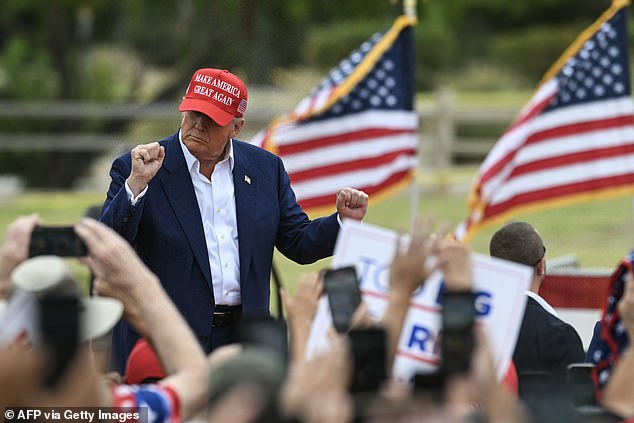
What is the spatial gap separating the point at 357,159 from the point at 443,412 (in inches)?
257

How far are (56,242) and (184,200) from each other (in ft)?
5.74

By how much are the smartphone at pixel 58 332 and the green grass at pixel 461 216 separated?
30.7 feet

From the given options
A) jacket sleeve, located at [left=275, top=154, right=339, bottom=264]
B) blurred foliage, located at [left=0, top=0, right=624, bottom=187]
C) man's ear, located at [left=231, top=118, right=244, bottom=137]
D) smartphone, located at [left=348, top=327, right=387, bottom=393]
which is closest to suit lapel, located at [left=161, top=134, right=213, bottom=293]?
man's ear, located at [left=231, top=118, right=244, bottom=137]

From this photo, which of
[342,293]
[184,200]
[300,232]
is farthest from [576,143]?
[342,293]

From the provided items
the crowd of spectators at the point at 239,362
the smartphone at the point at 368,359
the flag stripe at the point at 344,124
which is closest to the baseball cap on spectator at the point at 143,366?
the crowd of spectators at the point at 239,362

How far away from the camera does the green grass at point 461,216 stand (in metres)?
15.1

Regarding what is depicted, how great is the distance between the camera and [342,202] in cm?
531

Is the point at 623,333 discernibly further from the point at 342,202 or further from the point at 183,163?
the point at 183,163

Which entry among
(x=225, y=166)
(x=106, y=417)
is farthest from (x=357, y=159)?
(x=106, y=417)

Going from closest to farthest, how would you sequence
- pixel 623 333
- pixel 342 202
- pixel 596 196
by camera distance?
1. pixel 623 333
2. pixel 342 202
3. pixel 596 196

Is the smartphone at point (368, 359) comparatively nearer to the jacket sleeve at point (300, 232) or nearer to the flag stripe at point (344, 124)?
the jacket sleeve at point (300, 232)

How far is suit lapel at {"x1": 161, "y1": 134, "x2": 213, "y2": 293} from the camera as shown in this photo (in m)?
5.31

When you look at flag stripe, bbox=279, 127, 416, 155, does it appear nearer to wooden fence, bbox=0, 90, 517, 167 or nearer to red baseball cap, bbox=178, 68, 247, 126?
red baseball cap, bbox=178, 68, 247, 126

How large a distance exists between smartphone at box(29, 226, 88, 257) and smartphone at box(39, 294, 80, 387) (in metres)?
0.57
